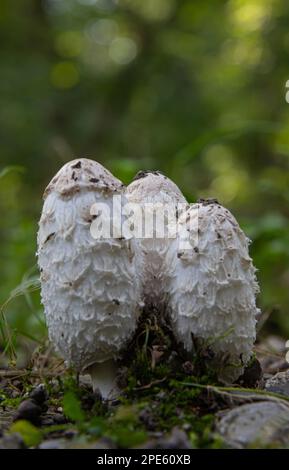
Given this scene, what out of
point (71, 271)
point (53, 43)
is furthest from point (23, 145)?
point (71, 271)

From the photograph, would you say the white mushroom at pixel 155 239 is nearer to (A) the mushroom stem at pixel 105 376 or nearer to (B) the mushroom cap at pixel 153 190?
(B) the mushroom cap at pixel 153 190

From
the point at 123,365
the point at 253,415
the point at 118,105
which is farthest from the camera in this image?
the point at 118,105

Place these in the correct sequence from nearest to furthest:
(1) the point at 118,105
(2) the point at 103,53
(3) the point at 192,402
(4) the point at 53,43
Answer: (3) the point at 192,402
(1) the point at 118,105
(4) the point at 53,43
(2) the point at 103,53

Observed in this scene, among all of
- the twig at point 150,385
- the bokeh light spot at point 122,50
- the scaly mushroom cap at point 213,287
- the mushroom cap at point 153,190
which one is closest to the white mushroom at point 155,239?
the mushroom cap at point 153,190

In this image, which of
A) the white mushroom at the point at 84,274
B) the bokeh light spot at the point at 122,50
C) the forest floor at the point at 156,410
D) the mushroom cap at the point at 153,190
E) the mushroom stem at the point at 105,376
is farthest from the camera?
the bokeh light spot at the point at 122,50

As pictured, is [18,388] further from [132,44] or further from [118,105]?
[132,44]

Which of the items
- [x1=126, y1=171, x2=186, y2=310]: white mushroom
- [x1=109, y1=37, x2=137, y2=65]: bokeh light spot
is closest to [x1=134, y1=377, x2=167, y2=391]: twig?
[x1=126, y1=171, x2=186, y2=310]: white mushroom
